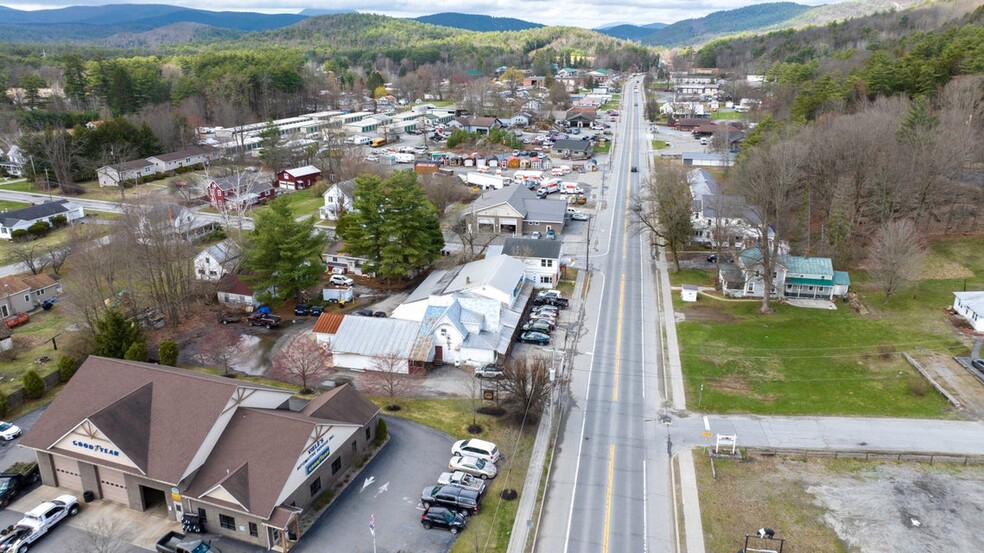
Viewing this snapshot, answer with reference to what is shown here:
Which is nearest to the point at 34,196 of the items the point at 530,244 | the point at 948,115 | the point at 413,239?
the point at 413,239

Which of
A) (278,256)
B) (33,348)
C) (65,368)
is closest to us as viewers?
(65,368)

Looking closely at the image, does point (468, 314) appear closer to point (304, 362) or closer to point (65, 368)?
point (304, 362)

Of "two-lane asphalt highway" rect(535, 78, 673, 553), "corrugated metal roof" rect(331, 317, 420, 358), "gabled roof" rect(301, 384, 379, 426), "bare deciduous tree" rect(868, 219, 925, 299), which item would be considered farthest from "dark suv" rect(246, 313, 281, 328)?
"bare deciduous tree" rect(868, 219, 925, 299)

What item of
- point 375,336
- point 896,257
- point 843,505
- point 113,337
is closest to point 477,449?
point 375,336

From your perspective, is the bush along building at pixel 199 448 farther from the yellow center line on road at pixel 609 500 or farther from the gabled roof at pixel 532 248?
the gabled roof at pixel 532 248

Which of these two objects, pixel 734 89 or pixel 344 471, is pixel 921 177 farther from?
pixel 734 89
